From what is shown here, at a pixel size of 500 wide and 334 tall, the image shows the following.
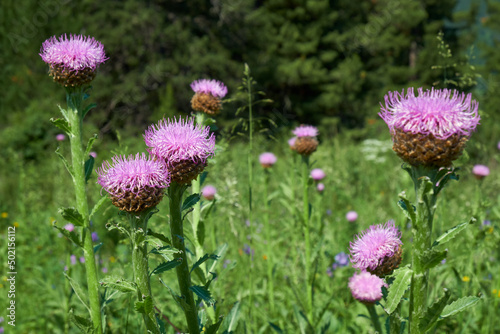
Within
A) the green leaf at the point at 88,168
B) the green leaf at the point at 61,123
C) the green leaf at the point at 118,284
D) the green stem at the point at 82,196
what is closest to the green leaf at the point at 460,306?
the green leaf at the point at 118,284

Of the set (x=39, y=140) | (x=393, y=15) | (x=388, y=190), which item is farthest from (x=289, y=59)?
(x=388, y=190)

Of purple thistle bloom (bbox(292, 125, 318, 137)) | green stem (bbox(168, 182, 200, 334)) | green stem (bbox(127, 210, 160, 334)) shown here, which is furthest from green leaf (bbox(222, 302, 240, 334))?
purple thistle bloom (bbox(292, 125, 318, 137))

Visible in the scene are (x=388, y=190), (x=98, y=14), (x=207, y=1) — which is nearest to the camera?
(x=388, y=190)

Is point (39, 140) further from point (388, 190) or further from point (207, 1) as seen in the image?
point (207, 1)

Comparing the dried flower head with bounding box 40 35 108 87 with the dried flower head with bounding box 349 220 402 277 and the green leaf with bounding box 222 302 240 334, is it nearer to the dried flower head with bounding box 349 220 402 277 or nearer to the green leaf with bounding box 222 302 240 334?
the green leaf with bounding box 222 302 240 334

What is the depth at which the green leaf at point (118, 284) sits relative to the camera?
1.37 metres

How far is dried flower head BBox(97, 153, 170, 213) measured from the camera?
1.38 metres

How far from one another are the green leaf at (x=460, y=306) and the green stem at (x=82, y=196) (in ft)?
4.37

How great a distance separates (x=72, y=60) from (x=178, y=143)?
68 cm

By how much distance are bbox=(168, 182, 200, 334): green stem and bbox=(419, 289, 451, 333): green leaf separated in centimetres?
82

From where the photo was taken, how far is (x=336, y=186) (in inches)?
226

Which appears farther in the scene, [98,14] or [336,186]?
[98,14]

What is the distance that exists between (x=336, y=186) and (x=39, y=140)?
24.0 feet

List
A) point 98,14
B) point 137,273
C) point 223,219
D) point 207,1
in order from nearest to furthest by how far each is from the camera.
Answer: point 137,273, point 223,219, point 98,14, point 207,1
